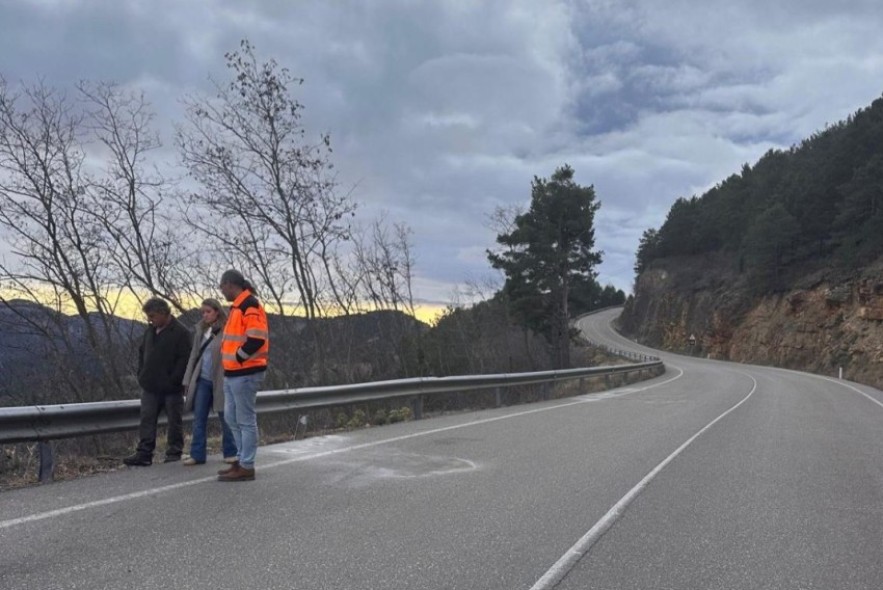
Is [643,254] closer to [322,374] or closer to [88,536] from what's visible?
[322,374]

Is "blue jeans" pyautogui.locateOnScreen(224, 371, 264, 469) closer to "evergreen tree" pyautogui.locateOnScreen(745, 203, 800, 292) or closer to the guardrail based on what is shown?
the guardrail

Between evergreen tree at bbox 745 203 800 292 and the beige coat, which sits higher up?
evergreen tree at bbox 745 203 800 292

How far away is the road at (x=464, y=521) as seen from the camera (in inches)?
165

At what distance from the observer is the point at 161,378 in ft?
24.0

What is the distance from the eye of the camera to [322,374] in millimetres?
A: 18312

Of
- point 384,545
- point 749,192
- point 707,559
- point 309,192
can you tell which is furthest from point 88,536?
point 749,192

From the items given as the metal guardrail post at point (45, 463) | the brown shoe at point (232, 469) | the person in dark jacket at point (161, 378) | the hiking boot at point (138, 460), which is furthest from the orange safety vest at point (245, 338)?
the metal guardrail post at point (45, 463)

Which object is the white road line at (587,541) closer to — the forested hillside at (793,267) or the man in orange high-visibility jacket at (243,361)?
the man in orange high-visibility jacket at (243,361)

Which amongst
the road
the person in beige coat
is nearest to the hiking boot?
the road

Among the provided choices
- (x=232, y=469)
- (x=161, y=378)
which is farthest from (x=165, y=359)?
(x=232, y=469)

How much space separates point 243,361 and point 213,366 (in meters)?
0.95

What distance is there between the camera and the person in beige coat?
23.6 feet

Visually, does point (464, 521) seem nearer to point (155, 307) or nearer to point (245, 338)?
point (245, 338)

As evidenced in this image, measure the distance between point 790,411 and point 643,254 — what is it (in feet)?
315
